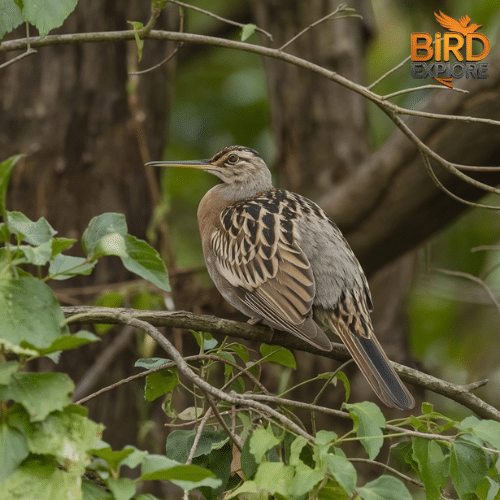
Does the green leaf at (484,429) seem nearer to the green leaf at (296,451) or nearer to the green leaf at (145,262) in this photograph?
the green leaf at (296,451)

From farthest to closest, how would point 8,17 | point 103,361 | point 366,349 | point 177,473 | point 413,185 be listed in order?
point 103,361, point 413,185, point 366,349, point 8,17, point 177,473

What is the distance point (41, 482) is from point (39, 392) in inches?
8.9

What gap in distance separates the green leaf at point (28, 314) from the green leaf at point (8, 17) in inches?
55.5

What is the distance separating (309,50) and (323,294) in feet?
13.8

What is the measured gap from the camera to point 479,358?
9.83 m

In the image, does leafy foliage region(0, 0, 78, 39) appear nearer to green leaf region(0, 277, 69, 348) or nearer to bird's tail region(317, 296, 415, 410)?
green leaf region(0, 277, 69, 348)

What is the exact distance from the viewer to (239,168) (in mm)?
5730

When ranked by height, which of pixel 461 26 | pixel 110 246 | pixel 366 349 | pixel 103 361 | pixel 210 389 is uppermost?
pixel 461 26

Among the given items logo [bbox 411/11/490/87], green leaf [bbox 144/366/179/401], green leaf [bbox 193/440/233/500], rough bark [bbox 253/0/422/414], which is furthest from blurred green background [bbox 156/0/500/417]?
green leaf [bbox 193/440/233/500]

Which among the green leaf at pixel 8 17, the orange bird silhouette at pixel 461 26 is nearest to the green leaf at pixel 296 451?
the green leaf at pixel 8 17

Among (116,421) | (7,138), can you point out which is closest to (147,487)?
(116,421)

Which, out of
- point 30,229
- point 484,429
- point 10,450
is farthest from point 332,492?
point 30,229

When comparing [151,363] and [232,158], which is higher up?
[232,158]

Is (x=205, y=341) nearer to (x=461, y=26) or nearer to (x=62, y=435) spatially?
(x=62, y=435)
